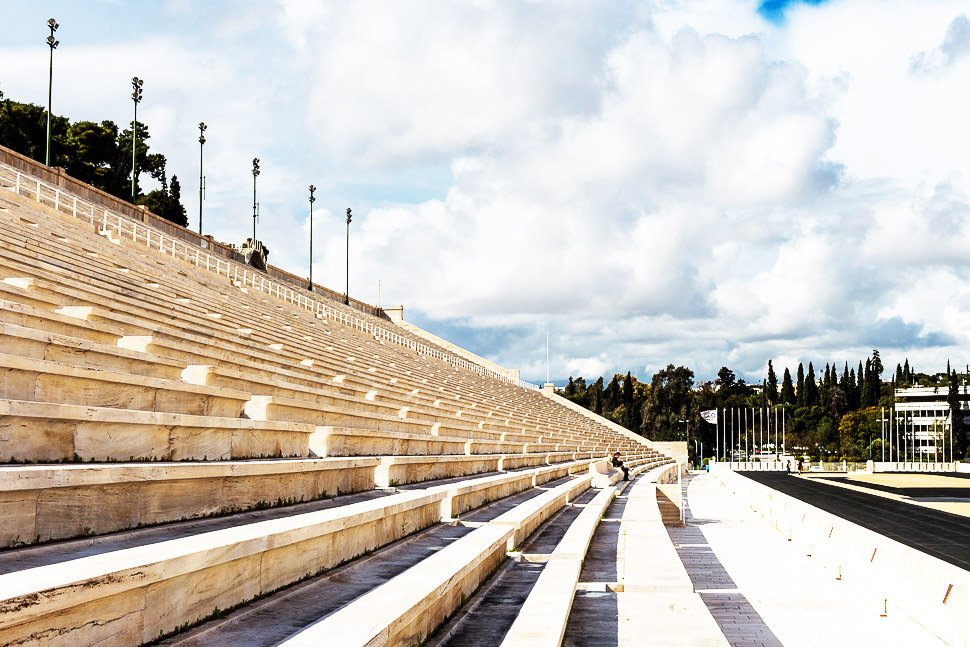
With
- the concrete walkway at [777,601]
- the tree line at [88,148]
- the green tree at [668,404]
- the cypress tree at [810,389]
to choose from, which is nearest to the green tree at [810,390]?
the cypress tree at [810,389]

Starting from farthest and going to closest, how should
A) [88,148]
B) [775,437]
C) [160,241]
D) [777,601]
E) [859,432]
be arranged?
[859,432] < [775,437] < [88,148] < [160,241] < [777,601]

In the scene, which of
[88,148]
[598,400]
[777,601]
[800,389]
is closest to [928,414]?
[800,389]

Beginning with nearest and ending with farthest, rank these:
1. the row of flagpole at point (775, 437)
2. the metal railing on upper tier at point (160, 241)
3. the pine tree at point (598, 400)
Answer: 1. the metal railing on upper tier at point (160, 241)
2. the row of flagpole at point (775, 437)
3. the pine tree at point (598, 400)

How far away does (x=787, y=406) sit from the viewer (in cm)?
14025

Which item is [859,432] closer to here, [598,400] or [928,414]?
[598,400]

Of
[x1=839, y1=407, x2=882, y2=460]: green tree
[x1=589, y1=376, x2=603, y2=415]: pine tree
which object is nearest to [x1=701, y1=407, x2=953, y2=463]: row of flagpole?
[x1=839, y1=407, x2=882, y2=460]: green tree

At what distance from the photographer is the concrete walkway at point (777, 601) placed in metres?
6.41

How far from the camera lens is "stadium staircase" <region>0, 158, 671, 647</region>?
149 inches

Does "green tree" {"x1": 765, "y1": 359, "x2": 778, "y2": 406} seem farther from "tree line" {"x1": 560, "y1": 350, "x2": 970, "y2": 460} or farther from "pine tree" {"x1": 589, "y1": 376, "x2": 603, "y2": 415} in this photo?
"pine tree" {"x1": 589, "y1": 376, "x2": 603, "y2": 415}

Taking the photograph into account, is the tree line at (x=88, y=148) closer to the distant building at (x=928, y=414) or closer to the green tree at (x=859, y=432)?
the green tree at (x=859, y=432)

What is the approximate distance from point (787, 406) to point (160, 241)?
126m

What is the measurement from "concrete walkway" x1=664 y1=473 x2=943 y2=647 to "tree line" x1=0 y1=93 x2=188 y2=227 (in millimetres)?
47037

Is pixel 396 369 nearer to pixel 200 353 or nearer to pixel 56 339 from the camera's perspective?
pixel 200 353

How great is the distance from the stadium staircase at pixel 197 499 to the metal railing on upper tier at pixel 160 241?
11.6 metres
